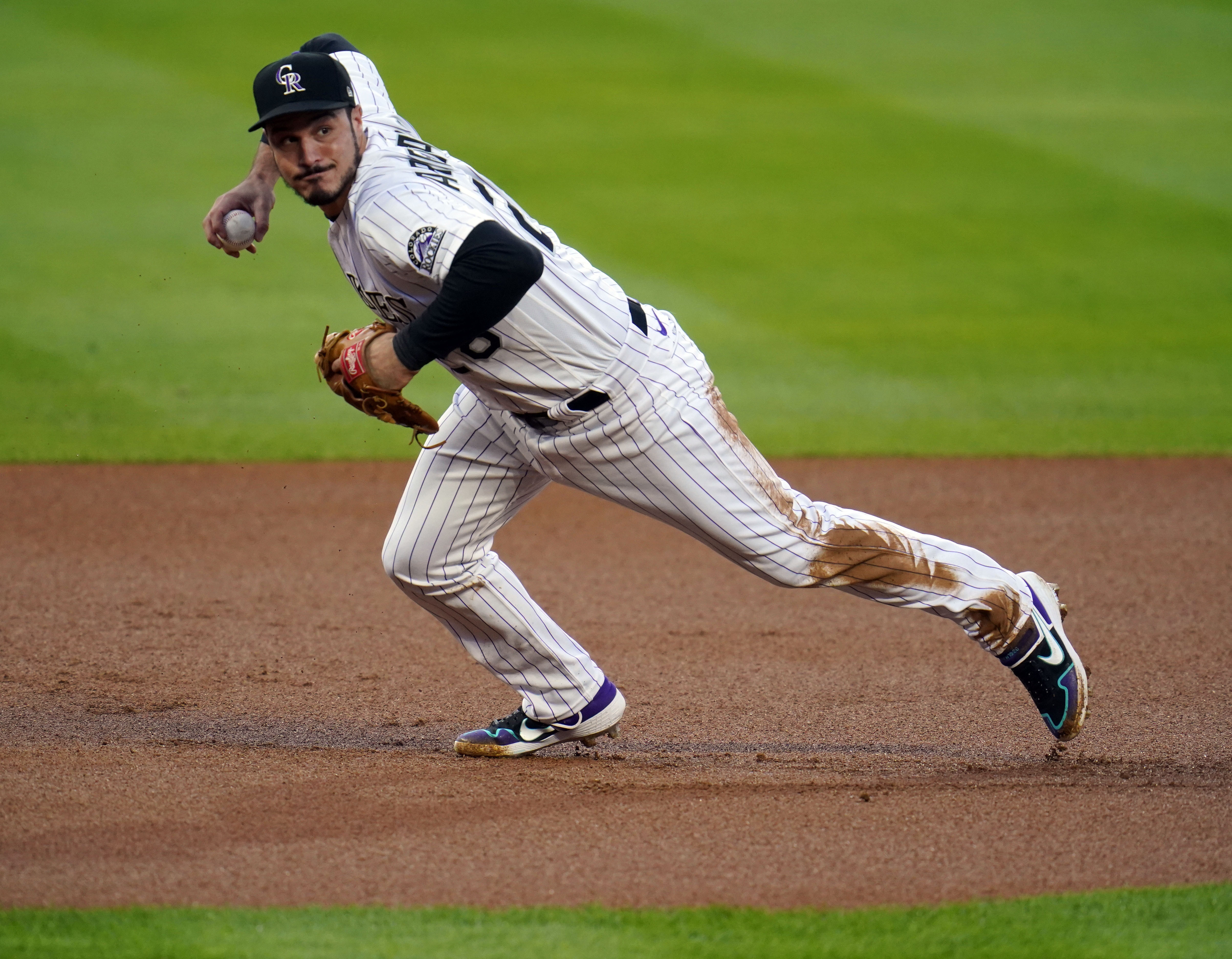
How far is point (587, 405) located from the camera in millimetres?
3148

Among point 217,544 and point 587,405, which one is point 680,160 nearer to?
point 217,544

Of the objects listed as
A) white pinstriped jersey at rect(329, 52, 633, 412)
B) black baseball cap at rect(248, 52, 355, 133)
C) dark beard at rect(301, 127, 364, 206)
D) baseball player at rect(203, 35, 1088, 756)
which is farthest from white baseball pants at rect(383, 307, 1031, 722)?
black baseball cap at rect(248, 52, 355, 133)

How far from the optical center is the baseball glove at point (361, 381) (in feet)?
9.95

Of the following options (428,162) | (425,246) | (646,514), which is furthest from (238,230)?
(646,514)

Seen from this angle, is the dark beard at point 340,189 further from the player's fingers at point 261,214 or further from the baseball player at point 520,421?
the player's fingers at point 261,214

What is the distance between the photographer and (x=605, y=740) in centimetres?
391

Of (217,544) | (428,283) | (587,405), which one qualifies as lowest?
(217,544)

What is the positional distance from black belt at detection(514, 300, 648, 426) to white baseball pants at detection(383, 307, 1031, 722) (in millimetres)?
18

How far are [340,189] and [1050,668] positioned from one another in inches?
82.3

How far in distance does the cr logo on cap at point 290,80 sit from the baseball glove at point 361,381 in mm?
515

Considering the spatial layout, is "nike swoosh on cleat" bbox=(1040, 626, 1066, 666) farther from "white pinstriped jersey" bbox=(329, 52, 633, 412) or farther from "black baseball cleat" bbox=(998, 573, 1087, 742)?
"white pinstriped jersey" bbox=(329, 52, 633, 412)

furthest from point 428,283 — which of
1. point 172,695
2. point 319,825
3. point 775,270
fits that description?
point 775,270

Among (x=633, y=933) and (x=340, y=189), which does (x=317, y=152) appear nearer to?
(x=340, y=189)

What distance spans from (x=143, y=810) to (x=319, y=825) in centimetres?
Result: 42
